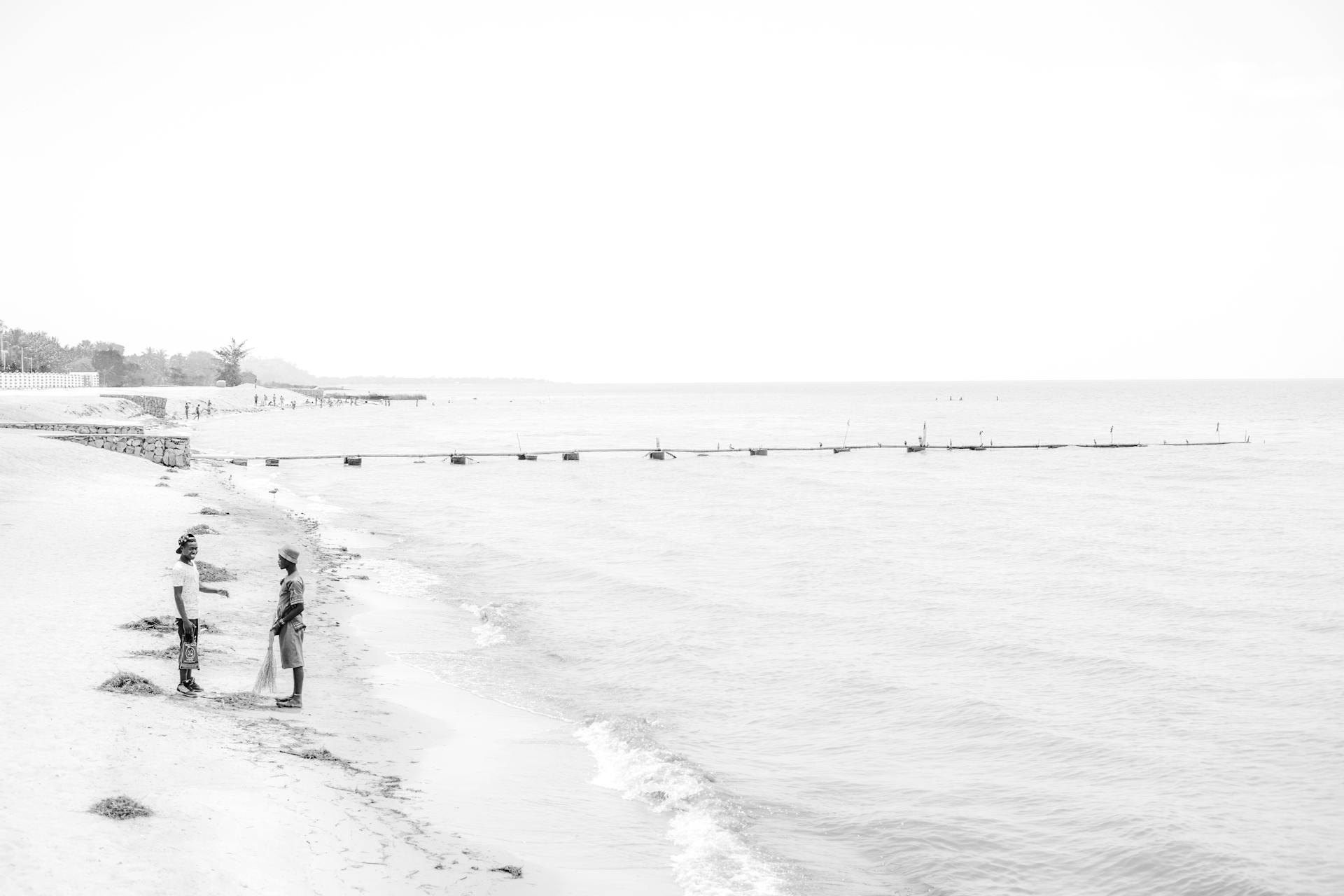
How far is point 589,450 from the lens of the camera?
67.5 meters

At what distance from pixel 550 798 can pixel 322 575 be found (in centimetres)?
1412

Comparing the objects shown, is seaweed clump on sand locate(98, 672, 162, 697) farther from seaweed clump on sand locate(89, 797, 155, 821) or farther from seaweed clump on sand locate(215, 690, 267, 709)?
seaweed clump on sand locate(89, 797, 155, 821)

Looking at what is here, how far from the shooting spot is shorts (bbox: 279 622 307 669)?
502 inches

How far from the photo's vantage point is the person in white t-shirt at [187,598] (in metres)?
12.4

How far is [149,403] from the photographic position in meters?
85.8

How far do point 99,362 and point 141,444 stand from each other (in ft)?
328

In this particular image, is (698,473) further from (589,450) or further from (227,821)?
(227,821)

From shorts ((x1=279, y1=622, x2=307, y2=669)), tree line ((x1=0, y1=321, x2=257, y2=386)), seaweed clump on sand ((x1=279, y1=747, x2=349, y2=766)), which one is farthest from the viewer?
tree line ((x1=0, y1=321, x2=257, y2=386))

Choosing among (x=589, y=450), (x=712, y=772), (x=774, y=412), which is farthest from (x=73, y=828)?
(x=774, y=412)

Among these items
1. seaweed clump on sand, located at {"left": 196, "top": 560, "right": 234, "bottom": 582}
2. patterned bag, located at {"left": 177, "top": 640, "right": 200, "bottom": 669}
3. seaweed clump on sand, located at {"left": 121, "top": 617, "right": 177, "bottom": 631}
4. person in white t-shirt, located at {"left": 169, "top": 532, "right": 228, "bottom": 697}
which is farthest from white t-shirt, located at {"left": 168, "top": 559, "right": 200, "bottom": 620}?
seaweed clump on sand, located at {"left": 196, "top": 560, "right": 234, "bottom": 582}

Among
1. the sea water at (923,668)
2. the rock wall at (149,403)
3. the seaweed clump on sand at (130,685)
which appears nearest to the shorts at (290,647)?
the seaweed clump on sand at (130,685)

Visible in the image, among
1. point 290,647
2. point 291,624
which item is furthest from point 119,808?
point 290,647

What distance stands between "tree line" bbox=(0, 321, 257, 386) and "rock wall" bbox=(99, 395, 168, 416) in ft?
90.6

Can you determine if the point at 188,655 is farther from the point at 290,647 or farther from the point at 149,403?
the point at 149,403
